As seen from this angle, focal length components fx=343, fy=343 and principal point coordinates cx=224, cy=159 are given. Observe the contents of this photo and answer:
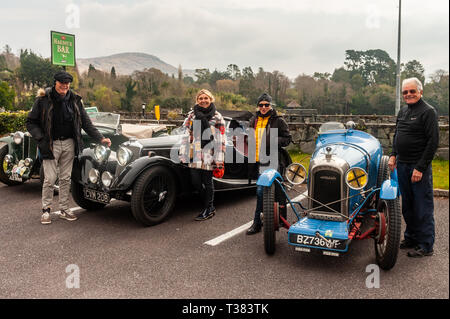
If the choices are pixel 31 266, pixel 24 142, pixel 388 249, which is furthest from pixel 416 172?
pixel 24 142

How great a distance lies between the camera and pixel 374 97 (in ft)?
149

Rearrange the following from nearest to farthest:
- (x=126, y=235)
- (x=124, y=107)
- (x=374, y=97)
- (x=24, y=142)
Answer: (x=126, y=235)
(x=24, y=142)
(x=374, y=97)
(x=124, y=107)

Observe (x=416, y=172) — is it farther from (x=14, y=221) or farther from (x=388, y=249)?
(x=14, y=221)

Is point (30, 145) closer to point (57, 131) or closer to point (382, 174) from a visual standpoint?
point (57, 131)

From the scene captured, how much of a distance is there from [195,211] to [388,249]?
295 cm

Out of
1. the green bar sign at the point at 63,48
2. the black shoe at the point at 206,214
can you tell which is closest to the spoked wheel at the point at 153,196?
the black shoe at the point at 206,214

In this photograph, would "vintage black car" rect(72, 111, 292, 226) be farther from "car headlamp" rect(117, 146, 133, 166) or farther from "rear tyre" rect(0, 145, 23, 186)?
"rear tyre" rect(0, 145, 23, 186)

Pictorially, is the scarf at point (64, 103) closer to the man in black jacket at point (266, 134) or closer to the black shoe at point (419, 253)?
the man in black jacket at point (266, 134)

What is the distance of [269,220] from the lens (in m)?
3.49

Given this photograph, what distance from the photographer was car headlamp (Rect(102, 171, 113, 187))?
4445 mm

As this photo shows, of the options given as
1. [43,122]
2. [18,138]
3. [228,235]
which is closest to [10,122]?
[18,138]

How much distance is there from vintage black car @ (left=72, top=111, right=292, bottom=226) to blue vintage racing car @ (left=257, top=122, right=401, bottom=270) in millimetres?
1113

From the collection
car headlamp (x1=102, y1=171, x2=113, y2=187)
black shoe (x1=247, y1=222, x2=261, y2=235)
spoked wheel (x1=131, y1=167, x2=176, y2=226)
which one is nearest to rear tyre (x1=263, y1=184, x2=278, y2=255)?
black shoe (x1=247, y1=222, x2=261, y2=235)

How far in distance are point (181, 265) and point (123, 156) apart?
1.79 meters
